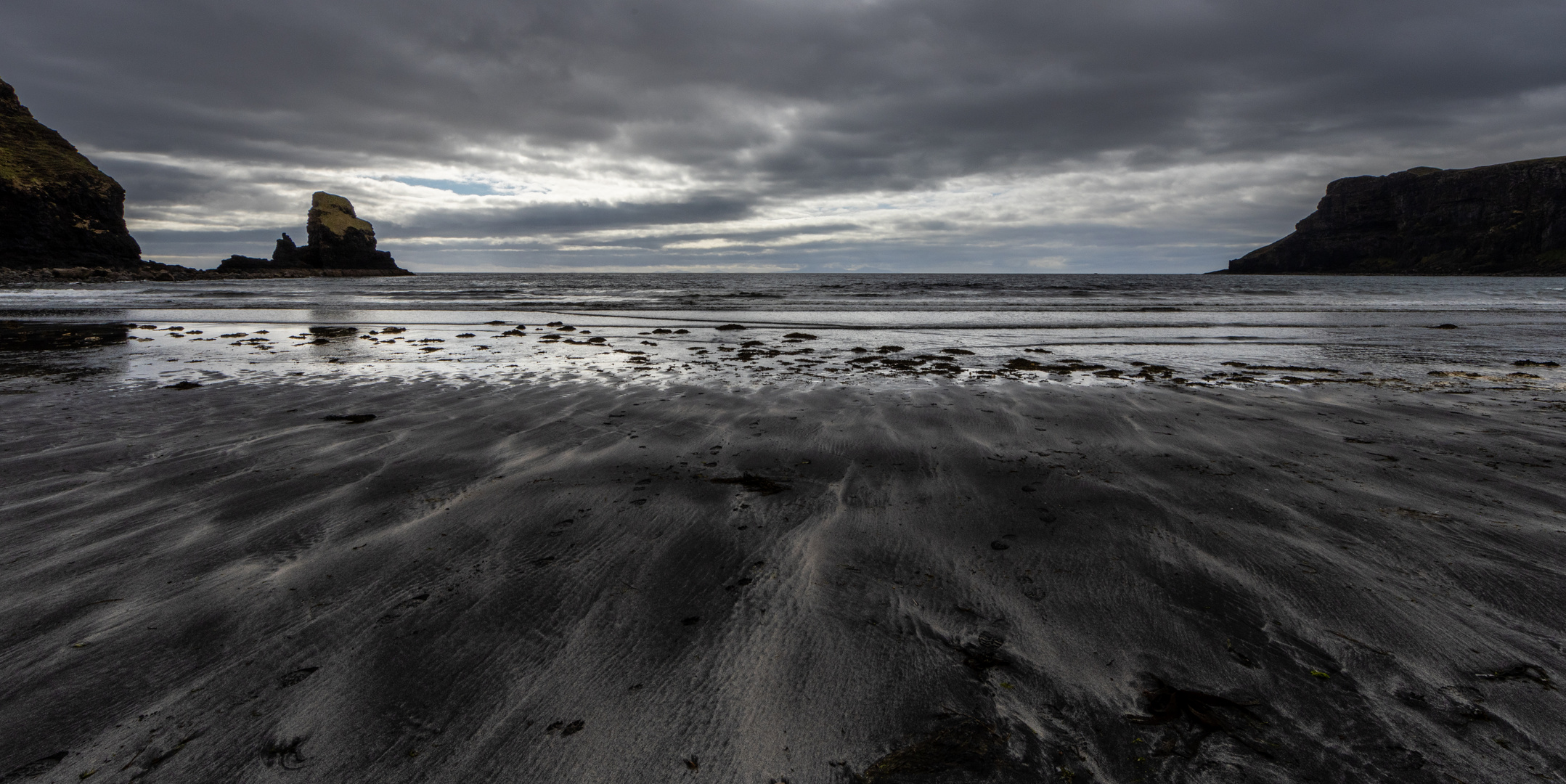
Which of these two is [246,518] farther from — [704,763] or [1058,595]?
[1058,595]

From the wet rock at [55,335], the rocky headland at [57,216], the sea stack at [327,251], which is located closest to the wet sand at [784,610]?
the wet rock at [55,335]

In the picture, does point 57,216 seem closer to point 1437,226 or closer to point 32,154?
point 32,154

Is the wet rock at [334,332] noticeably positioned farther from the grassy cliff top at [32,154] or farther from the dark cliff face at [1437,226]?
the dark cliff face at [1437,226]

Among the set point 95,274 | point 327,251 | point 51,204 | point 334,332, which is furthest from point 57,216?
point 334,332

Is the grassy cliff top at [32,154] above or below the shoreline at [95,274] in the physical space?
above

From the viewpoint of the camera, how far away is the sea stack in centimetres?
9388

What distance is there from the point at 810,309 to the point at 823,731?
901 inches

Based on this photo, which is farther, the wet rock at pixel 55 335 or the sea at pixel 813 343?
the wet rock at pixel 55 335

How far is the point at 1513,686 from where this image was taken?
195cm

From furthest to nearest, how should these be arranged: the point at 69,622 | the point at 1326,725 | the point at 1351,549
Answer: the point at 1351,549 < the point at 69,622 < the point at 1326,725

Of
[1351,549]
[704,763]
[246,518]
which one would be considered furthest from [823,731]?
[246,518]

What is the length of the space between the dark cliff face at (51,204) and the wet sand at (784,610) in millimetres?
96412

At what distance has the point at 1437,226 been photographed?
434 ft

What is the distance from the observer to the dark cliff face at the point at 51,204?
62781 mm
